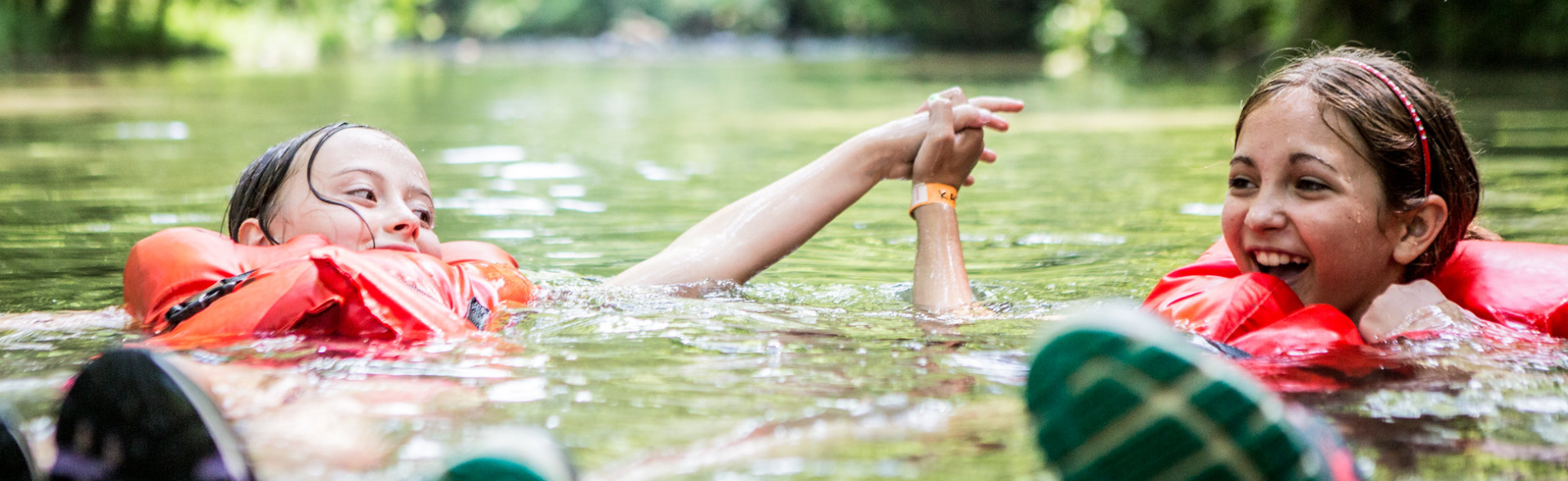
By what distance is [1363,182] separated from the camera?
253 centimetres

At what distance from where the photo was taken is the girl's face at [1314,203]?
2518 millimetres

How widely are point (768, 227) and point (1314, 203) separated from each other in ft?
4.33

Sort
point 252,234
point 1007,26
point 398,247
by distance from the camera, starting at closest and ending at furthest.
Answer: point 398,247
point 252,234
point 1007,26

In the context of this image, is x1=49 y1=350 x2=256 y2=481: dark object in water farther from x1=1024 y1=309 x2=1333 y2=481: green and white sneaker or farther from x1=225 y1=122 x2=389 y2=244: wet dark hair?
x1=225 y1=122 x2=389 y2=244: wet dark hair

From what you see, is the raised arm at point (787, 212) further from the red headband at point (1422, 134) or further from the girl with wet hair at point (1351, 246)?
the red headband at point (1422, 134)

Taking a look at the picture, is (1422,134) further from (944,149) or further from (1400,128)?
(944,149)

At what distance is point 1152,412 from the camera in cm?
146

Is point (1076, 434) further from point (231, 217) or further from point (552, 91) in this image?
point (552, 91)

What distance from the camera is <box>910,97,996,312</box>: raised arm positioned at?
123 inches

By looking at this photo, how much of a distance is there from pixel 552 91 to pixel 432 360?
1465 cm

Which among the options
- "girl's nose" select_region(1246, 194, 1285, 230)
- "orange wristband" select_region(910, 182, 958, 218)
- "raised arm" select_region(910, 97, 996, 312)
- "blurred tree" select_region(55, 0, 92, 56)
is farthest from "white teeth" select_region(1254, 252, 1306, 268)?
"blurred tree" select_region(55, 0, 92, 56)

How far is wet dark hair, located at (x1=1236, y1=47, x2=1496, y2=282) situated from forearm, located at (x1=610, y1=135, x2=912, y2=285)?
979 mm

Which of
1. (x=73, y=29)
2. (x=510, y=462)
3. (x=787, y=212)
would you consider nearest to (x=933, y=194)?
(x=787, y=212)

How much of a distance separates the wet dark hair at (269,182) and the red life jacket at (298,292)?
0.10 meters
